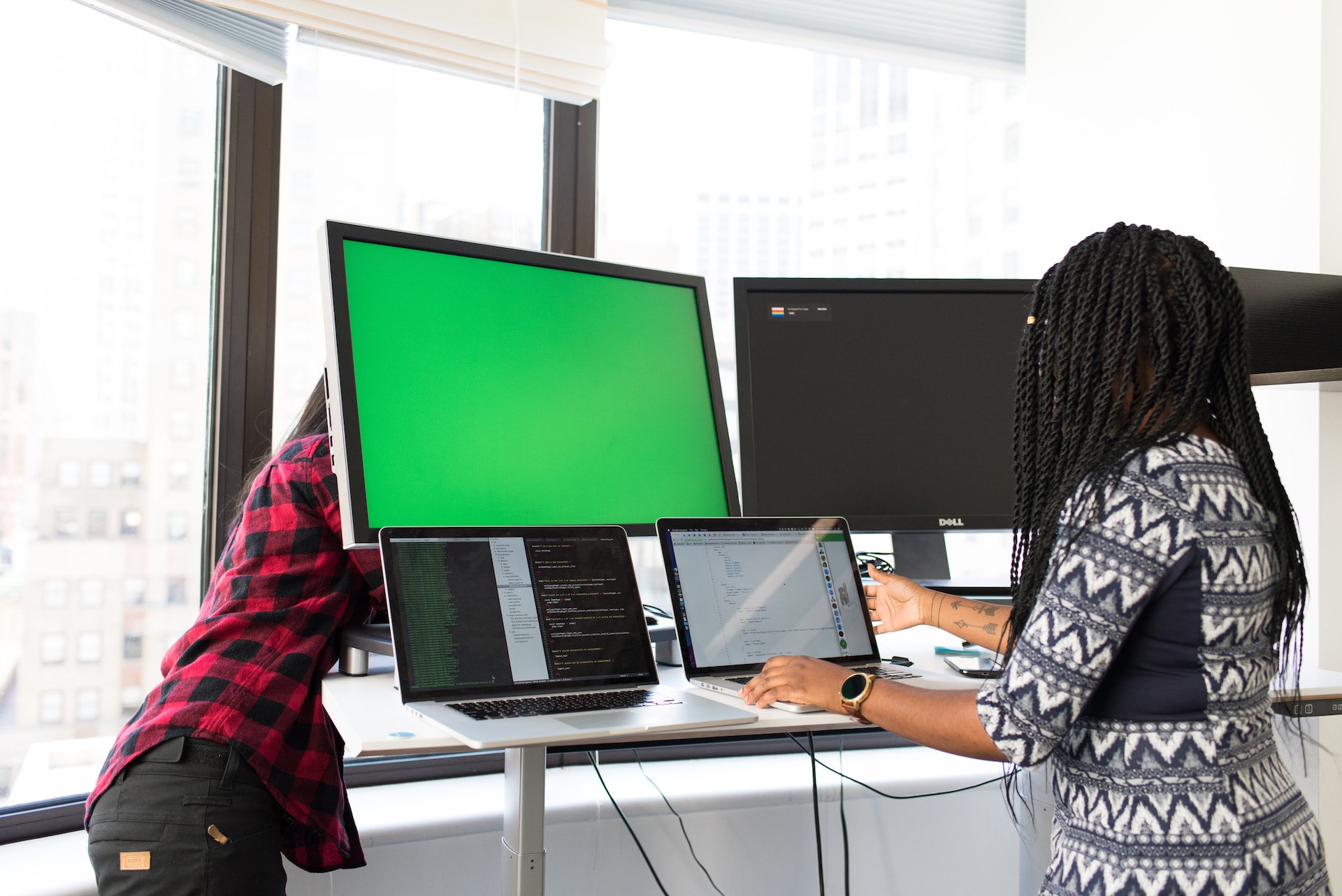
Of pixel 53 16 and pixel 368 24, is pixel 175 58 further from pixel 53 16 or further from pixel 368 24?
pixel 368 24

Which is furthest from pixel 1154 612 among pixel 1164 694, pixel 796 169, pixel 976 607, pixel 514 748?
pixel 796 169

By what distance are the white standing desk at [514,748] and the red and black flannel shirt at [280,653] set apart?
69mm

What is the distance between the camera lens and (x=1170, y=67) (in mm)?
2211

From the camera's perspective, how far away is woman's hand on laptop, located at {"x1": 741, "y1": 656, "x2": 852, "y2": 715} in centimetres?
120

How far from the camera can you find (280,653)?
53.3 inches

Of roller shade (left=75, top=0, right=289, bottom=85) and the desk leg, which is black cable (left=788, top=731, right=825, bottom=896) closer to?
the desk leg

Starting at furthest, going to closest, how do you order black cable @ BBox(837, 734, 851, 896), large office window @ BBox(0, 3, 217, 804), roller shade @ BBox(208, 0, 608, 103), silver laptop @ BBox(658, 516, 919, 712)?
black cable @ BBox(837, 734, 851, 896) → roller shade @ BBox(208, 0, 608, 103) → large office window @ BBox(0, 3, 217, 804) → silver laptop @ BBox(658, 516, 919, 712)

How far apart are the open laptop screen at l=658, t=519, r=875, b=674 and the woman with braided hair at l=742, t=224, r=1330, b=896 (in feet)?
1.11

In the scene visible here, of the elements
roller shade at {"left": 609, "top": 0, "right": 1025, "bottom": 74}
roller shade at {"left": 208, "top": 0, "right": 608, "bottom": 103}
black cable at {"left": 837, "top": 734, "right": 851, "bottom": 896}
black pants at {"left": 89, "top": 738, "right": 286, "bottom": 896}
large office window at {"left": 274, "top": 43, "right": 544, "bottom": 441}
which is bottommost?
black cable at {"left": 837, "top": 734, "right": 851, "bottom": 896}

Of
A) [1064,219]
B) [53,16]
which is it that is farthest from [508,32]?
[1064,219]

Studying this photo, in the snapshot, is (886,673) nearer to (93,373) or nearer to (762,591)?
(762,591)

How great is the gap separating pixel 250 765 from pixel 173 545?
2.28 ft

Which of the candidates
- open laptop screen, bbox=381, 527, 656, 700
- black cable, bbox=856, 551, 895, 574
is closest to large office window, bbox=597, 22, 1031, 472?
black cable, bbox=856, 551, 895, 574

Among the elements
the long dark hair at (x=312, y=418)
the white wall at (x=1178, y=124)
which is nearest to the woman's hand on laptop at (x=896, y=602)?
the long dark hair at (x=312, y=418)
